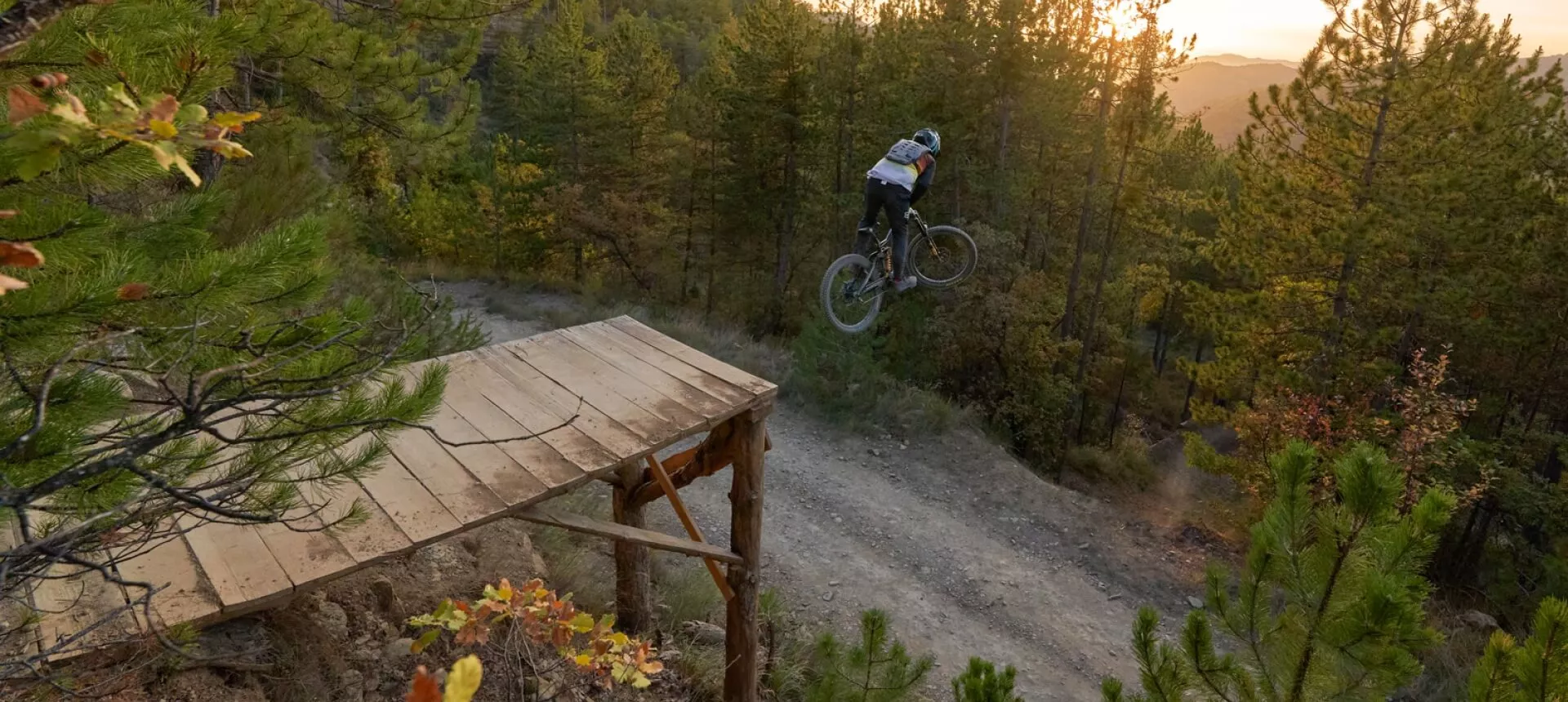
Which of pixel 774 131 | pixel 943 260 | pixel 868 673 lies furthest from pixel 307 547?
pixel 774 131

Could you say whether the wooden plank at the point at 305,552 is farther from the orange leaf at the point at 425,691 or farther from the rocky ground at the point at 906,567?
the orange leaf at the point at 425,691

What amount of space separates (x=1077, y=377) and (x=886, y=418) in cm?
722

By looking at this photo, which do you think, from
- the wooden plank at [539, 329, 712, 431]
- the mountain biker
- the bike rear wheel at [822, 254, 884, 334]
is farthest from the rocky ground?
the mountain biker

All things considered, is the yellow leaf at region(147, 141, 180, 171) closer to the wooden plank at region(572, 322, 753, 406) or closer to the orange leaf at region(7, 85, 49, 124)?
the orange leaf at region(7, 85, 49, 124)

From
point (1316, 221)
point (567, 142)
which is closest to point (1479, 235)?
point (1316, 221)

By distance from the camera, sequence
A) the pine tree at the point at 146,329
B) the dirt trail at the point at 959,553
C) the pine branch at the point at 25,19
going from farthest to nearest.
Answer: the dirt trail at the point at 959,553
the pine tree at the point at 146,329
the pine branch at the point at 25,19

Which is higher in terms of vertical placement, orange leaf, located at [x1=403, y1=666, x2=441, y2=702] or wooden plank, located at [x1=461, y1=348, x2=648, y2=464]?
orange leaf, located at [x1=403, y1=666, x2=441, y2=702]

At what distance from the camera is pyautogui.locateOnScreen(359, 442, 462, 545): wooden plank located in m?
3.34

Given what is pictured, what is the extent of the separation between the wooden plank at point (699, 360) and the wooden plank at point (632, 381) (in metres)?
0.30

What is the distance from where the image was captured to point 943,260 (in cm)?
1046

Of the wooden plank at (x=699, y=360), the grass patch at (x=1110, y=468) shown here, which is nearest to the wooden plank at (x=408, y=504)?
the wooden plank at (x=699, y=360)

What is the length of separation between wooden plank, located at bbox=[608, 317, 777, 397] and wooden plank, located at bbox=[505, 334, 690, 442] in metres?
0.50

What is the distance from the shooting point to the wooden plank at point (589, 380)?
4309 millimetres

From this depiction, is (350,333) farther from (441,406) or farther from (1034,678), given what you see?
(1034,678)
